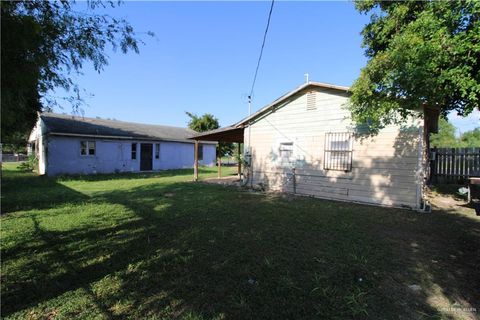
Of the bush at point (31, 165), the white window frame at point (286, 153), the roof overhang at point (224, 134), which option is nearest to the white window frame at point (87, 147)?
the bush at point (31, 165)

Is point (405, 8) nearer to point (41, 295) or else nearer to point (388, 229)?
point (388, 229)

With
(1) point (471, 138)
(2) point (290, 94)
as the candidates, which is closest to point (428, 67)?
(2) point (290, 94)

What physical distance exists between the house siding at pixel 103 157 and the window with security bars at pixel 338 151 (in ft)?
49.3

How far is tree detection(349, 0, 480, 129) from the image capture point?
5879mm

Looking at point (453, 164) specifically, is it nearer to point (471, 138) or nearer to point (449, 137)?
point (449, 137)

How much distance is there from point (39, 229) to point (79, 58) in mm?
4150

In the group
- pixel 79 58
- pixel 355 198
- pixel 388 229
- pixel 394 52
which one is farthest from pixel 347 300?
pixel 355 198

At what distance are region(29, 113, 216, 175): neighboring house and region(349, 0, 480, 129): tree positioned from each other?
41.3 feet

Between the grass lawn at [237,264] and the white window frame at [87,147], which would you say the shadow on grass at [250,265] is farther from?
the white window frame at [87,147]

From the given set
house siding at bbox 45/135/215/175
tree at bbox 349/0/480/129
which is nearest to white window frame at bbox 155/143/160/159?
house siding at bbox 45/135/215/175

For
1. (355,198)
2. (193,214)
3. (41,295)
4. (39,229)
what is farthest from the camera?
(355,198)

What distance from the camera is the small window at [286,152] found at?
427 inches

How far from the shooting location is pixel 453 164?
1223 cm

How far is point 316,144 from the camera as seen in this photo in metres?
9.98
